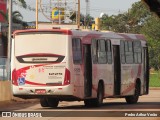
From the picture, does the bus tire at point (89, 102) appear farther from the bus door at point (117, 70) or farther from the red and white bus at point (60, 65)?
the bus door at point (117, 70)

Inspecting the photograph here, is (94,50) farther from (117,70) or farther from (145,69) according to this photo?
(145,69)

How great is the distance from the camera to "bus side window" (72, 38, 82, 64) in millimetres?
27172

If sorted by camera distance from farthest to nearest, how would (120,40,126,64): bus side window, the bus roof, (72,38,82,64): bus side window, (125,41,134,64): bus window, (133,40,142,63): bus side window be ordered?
(133,40,142,63): bus side window
(125,41,134,64): bus window
(120,40,126,64): bus side window
(72,38,82,64): bus side window
the bus roof

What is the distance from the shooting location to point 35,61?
27.1 meters

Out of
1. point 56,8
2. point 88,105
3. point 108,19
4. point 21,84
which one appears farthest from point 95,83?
point 108,19

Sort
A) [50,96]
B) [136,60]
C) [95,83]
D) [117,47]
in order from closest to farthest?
[50,96], [95,83], [117,47], [136,60]

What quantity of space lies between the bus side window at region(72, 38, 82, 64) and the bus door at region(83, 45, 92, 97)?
15.0 inches

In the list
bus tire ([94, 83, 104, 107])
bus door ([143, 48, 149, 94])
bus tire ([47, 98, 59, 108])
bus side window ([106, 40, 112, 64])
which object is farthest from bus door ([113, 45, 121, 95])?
bus door ([143, 48, 149, 94])

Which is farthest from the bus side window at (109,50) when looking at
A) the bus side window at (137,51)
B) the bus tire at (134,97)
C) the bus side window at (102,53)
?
the bus tire at (134,97)

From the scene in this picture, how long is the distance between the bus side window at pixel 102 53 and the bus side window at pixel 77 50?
6.03ft

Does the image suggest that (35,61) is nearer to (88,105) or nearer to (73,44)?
(73,44)

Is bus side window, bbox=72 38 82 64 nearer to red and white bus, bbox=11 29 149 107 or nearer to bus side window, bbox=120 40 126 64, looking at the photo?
red and white bus, bbox=11 29 149 107

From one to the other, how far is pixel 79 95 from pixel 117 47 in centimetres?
444

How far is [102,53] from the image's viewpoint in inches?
1164
